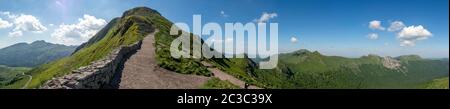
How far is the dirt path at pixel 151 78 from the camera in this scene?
1654 inches

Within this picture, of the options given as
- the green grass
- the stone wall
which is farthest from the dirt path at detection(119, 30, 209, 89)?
the stone wall

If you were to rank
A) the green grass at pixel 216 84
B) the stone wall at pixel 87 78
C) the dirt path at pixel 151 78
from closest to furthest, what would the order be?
the stone wall at pixel 87 78
the dirt path at pixel 151 78
the green grass at pixel 216 84

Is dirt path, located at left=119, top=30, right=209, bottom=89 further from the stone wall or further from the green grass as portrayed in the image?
the stone wall

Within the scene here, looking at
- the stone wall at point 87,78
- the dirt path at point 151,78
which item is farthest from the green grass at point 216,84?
the stone wall at point 87,78

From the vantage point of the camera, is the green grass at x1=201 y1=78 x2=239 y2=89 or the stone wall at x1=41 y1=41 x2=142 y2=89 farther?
the green grass at x1=201 y1=78 x2=239 y2=89

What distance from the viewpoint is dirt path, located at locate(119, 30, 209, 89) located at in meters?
42.0

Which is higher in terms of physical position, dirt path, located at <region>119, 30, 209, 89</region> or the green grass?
dirt path, located at <region>119, 30, 209, 89</region>

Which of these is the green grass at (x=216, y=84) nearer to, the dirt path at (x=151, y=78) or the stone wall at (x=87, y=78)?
the dirt path at (x=151, y=78)

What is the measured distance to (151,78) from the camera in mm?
45812

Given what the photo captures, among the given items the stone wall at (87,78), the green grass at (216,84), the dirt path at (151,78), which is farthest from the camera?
the green grass at (216,84)

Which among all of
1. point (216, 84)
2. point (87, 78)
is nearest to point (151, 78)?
point (216, 84)
